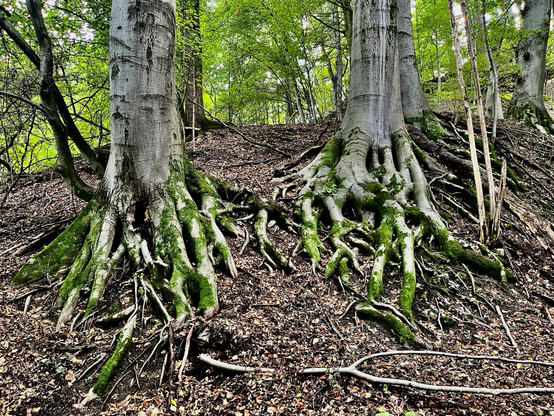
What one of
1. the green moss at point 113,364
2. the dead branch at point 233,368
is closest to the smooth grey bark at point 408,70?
the dead branch at point 233,368

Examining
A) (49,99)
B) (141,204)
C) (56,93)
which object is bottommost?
(141,204)

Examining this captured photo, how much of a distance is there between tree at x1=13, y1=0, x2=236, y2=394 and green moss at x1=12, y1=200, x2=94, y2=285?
10 millimetres

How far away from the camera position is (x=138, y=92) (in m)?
3.64

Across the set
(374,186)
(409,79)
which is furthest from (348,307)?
(409,79)

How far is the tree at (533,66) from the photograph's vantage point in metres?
8.80

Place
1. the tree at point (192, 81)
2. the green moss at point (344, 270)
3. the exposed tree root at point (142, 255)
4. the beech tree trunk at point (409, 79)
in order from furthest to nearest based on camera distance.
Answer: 1. the tree at point (192, 81)
2. the beech tree trunk at point (409, 79)
3. the green moss at point (344, 270)
4. the exposed tree root at point (142, 255)

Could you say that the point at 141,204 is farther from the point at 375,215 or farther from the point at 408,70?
the point at 408,70

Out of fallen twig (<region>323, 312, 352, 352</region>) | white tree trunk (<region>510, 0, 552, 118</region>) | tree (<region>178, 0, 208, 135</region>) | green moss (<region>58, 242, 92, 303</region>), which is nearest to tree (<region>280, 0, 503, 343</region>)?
fallen twig (<region>323, 312, 352, 352</region>)

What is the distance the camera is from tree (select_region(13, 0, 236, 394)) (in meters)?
3.35

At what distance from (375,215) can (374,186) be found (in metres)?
0.51

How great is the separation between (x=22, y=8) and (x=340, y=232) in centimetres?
596

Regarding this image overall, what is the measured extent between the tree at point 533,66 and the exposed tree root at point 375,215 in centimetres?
591

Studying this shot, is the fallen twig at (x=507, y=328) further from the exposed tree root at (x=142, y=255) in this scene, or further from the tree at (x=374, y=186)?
the exposed tree root at (x=142, y=255)

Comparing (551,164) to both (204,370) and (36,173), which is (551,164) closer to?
(204,370)
